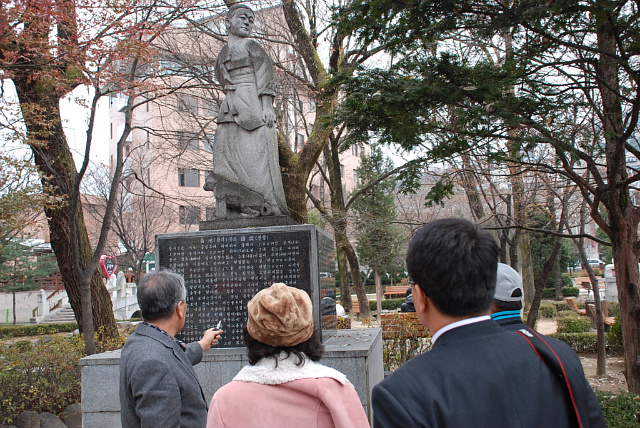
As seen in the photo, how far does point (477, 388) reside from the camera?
1.39 metres

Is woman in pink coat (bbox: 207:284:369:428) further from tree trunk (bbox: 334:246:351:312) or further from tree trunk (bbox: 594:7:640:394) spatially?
tree trunk (bbox: 334:246:351:312)

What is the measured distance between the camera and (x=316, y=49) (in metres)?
14.8

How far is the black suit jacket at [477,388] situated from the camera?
1.33 meters

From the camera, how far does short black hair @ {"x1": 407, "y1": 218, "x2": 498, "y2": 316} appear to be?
60.1 inches

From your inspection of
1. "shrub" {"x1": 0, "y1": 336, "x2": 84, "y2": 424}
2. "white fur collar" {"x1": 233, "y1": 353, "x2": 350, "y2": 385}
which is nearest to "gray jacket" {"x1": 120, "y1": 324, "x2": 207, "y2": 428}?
"white fur collar" {"x1": 233, "y1": 353, "x2": 350, "y2": 385}

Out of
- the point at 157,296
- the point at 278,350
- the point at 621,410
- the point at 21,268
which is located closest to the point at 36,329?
the point at 21,268

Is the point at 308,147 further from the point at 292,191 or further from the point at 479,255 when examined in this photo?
the point at 479,255

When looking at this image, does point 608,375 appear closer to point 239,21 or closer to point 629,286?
point 629,286

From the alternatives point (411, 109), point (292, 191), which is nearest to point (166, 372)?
point (411, 109)

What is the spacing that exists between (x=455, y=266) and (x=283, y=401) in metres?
0.87

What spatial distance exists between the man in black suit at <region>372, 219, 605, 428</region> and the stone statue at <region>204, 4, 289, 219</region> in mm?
4501

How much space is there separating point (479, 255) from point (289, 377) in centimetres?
86

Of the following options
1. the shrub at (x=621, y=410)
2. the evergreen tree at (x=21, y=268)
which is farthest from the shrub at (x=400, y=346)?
the evergreen tree at (x=21, y=268)

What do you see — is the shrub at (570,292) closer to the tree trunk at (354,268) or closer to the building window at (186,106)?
the tree trunk at (354,268)
